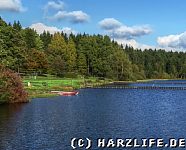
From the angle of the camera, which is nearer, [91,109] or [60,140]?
[60,140]

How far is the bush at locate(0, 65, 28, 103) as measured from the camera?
88.5 m

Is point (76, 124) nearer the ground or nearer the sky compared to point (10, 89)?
nearer the ground

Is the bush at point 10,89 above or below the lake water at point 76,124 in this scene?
above

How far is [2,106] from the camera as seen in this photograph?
83.6 m

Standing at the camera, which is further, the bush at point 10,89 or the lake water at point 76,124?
the bush at point 10,89

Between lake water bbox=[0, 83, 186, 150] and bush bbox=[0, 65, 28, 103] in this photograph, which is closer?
lake water bbox=[0, 83, 186, 150]

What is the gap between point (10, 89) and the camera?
293ft

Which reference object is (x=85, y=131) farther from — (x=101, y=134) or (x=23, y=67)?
(x=23, y=67)

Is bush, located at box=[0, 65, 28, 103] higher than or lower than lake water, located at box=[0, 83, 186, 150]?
higher

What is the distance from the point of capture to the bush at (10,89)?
3484 inches

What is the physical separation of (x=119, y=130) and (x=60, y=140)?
33.4 ft

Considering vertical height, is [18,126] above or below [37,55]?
below

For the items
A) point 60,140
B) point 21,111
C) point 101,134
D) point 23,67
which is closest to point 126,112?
point 21,111

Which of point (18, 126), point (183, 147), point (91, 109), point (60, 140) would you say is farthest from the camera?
point (91, 109)
